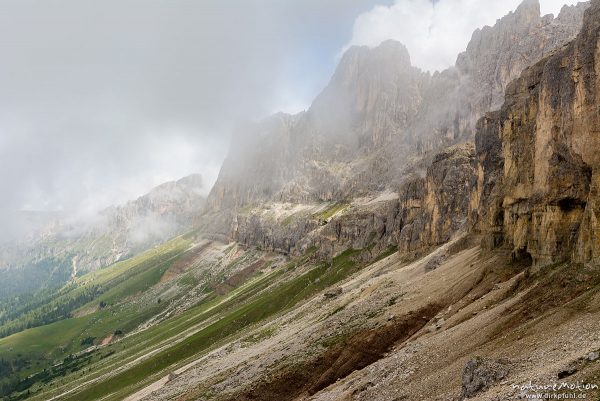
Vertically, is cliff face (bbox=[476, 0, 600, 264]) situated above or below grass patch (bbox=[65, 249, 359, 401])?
above

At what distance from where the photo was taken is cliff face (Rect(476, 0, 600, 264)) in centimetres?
4365

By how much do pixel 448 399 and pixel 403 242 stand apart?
92147mm

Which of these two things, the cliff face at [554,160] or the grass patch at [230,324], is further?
the grass patch at [230,324]

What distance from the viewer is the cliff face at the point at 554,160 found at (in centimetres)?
4365

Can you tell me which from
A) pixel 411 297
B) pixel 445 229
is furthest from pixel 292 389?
pixel 445 229

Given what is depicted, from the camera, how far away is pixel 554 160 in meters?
52.4

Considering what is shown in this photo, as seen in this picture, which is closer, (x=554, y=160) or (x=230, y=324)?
(x=554, y=160)

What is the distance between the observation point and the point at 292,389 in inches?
2243

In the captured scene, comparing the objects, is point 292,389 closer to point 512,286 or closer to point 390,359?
point 390,359

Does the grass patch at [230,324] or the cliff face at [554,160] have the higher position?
the cliff face at [554,160]

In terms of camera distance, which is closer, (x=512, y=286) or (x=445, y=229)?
(x=512, y=286)

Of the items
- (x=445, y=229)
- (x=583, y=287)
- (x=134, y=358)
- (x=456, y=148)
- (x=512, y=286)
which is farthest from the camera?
(x=134, y=358)

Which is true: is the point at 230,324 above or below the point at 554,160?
below

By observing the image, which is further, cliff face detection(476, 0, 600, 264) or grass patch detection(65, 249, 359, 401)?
grass patch detection(65, 249, 359, 401)
